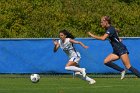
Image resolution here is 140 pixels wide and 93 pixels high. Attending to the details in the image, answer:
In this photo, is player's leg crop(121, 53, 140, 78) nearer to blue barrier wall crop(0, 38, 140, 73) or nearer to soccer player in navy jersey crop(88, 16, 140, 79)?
soccer player in navy jersey crop(88, 16, 140, 79)

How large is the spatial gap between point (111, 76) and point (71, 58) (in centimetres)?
490

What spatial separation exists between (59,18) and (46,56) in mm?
11367

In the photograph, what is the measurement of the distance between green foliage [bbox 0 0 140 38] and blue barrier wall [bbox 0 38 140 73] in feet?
20.2

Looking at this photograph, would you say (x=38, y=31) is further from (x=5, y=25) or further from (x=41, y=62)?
(x=41, y=62)

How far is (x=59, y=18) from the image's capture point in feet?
111

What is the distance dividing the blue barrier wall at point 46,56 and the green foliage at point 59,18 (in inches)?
242

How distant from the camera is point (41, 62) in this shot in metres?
22.7

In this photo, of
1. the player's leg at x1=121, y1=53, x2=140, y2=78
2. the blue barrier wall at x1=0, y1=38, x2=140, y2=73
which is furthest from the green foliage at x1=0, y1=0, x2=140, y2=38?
the player's leg at x1=121, y1=53, x2=140, y2=78

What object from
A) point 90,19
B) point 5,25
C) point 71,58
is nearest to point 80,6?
point 90,19

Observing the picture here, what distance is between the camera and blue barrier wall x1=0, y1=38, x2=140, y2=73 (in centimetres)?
2250

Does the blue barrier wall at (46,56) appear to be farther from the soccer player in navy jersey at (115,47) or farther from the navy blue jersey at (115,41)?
the navy blue jersey at (115,41)

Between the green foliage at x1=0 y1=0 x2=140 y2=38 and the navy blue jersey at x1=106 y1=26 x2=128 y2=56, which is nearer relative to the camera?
the navy blue jersey at x1=106 y1=26 x2=128 y2=56

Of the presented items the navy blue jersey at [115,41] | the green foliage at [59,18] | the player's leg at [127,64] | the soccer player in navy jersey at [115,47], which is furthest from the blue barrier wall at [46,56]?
the green foliage at [59,18]

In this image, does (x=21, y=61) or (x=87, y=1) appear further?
(x=87, y=1)
